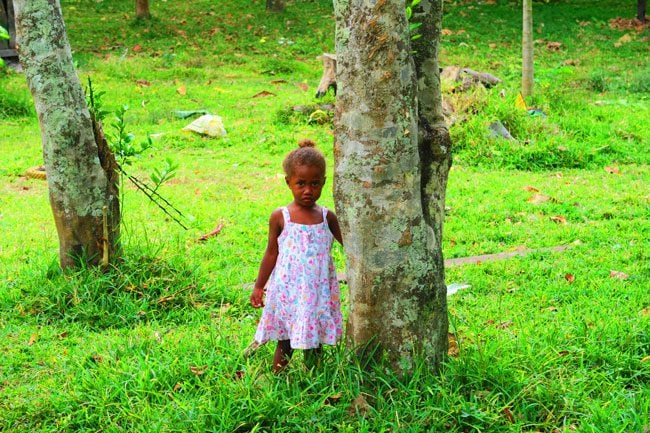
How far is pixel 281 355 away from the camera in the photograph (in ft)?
12.0

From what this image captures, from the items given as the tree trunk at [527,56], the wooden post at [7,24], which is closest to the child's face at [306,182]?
the tree trunk at [527,56]

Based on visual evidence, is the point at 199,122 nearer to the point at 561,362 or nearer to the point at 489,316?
the point at 489,316

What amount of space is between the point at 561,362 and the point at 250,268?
8.51 feet

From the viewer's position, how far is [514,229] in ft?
21.6

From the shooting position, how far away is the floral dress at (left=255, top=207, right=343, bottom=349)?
348 centimetres

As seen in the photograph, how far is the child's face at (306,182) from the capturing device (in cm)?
347

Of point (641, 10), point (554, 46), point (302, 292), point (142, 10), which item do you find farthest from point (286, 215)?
point (641, 10)

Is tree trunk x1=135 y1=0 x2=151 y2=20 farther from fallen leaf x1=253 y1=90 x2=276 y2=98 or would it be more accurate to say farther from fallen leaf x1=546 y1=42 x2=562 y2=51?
fallen leaf x1=546 y1=42 x2=562 y2=51

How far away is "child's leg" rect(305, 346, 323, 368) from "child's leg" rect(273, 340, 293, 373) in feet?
0.38

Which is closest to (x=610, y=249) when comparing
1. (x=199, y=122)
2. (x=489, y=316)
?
(x=489, y=316)

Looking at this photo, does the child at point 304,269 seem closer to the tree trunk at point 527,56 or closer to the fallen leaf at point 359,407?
the fallen leaf at point 359,407

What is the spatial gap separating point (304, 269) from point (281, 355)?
0.47 meters

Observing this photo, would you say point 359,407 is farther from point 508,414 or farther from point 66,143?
point 66,143

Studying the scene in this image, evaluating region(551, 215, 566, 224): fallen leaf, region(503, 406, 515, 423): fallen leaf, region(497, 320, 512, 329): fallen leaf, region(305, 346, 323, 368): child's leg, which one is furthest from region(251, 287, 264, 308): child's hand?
region(551, 215, 566, 224): fallen leaf
